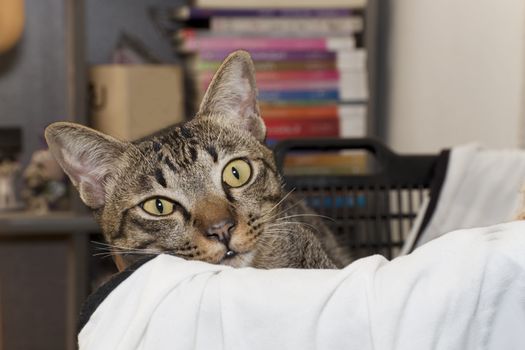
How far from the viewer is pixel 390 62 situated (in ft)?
6.03

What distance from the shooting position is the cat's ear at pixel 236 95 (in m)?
0.86

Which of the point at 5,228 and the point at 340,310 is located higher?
the point at 340,310

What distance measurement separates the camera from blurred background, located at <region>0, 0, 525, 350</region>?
5.17ft

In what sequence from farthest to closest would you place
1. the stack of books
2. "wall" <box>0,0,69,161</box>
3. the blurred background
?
1. "wall" <box>0,0,69,161</box>
2. the stack of books
3. the blurred background

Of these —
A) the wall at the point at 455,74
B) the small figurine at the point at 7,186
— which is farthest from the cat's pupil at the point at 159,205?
the small figurine at the point at 7,186

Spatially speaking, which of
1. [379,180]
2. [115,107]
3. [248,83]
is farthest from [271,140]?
[248,83]

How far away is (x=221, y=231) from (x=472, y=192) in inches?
22.3

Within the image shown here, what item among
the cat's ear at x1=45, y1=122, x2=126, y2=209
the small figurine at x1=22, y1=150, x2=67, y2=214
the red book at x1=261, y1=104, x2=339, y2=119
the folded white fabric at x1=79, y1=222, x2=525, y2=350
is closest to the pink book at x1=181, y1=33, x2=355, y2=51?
the red book at x1=261, y1=104, x2=339, y2=119

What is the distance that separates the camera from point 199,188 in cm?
79

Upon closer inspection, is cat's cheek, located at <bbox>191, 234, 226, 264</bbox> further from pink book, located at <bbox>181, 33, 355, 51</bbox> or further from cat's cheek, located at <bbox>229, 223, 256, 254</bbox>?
pink book, located at <bbox>181, 33, 355, 51</bbox>

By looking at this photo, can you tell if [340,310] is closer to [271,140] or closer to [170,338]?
[170,338]

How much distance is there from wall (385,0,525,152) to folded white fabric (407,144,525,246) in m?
0.13

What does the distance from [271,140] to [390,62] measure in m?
0.39

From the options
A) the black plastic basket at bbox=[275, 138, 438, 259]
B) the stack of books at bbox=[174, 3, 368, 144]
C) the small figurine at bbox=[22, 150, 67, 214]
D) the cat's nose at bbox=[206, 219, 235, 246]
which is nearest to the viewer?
the cat's nose at bbox=[206, 219, 235, 246]
